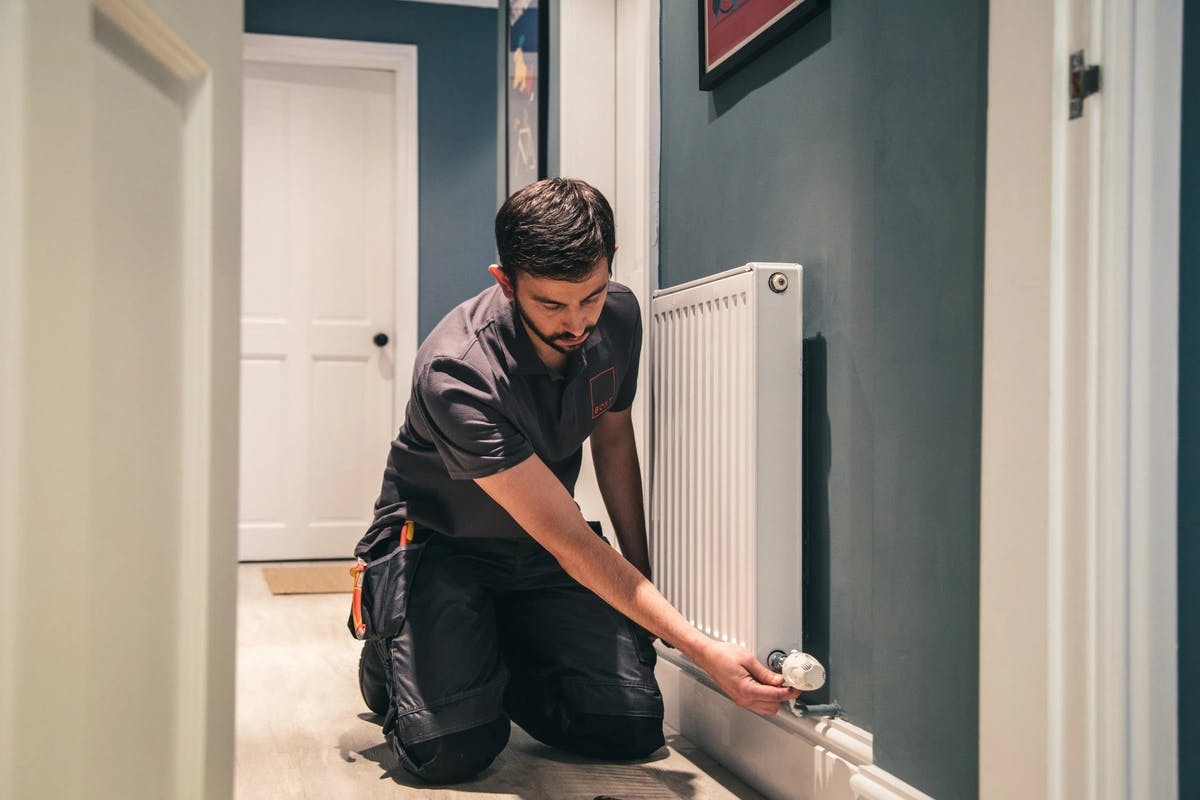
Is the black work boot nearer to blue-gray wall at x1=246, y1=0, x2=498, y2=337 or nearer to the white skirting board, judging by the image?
the white skirting board

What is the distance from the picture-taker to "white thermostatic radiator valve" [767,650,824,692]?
51.8 inches

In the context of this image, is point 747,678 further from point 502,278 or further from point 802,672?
point 502,278

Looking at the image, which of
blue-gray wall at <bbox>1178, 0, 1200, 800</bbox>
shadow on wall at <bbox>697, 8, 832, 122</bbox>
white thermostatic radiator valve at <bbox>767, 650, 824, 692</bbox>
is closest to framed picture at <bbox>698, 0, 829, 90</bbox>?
shadow on wall at <bbox>697, 8, 832, 122</bbox>

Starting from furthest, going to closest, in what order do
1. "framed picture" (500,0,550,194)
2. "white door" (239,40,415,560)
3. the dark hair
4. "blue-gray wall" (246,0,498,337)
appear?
"blue-gray wall" (246,0,498,337) → "white door" (239,40,415,560) → "framed picture" (500,0,550,194) → the dark hair

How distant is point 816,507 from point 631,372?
43cm

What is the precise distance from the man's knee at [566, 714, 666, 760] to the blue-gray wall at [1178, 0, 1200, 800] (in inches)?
35.4

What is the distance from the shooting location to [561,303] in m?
1.42

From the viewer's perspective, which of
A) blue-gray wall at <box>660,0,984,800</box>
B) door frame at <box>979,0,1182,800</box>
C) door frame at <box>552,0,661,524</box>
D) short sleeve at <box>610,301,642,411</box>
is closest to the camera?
door frame at <box>979,0,1182,800</box>

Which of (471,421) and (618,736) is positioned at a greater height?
(471,421)

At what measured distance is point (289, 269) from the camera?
162 inches

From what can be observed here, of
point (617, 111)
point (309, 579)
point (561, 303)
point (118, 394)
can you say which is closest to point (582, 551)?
point (561, 303)

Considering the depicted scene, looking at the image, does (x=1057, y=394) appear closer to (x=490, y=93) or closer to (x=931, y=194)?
(x=931, y=194)

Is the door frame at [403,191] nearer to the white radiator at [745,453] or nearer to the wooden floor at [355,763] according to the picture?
the wooden floor at [355,763]

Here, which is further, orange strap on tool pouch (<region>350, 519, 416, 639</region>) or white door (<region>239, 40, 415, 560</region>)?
white door (<region>239, 40, 415, 560</region>)
